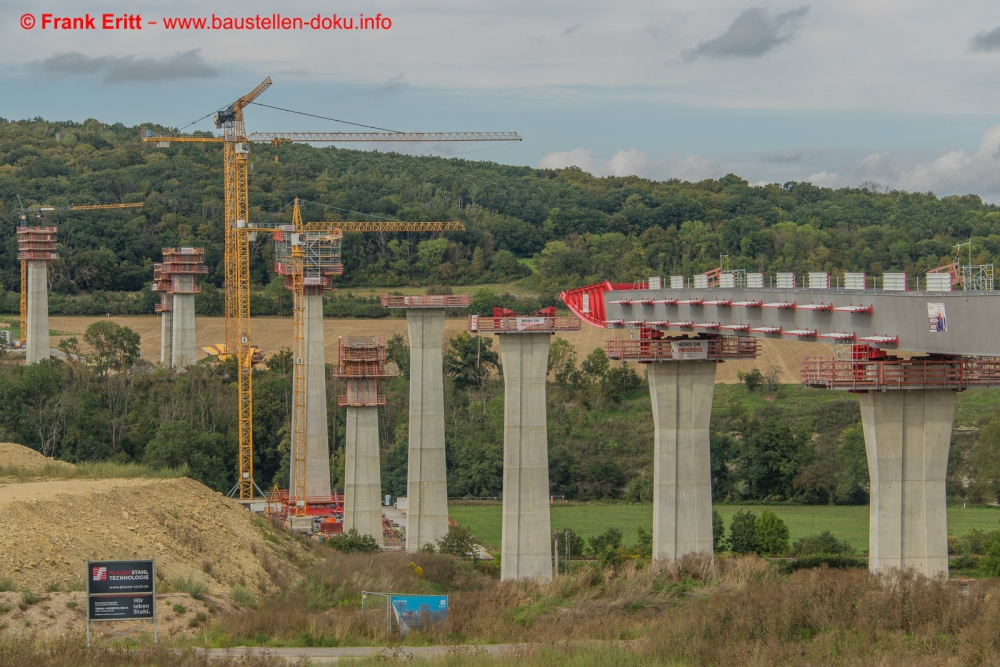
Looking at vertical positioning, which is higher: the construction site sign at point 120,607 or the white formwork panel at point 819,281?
the white formwork panel at point 819,281

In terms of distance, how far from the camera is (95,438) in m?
124

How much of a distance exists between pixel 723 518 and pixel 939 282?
60.6m

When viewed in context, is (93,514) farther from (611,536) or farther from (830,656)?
(611,536)

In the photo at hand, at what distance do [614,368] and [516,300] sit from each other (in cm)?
2929

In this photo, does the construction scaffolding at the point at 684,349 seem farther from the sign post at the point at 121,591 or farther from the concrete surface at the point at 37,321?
the concrete surface at the point at 37,321

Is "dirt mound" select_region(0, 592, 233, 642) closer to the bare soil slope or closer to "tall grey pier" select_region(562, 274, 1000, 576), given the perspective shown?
the bare soil slope

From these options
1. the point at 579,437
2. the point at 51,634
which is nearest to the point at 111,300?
the point at 579,437

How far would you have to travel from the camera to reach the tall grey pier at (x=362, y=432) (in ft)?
312

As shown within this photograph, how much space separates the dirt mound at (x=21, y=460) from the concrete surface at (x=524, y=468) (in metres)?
23.0

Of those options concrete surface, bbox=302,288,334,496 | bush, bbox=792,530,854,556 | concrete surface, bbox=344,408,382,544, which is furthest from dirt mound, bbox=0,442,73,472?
bush, bbox=792,530,854,556

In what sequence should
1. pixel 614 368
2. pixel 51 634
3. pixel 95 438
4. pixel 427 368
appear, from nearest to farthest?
pixel 51 634
pixel 427 368
pixel 95 438
pixel 614 368

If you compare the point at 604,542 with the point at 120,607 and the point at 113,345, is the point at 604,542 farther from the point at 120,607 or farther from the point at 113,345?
the point at 113,345

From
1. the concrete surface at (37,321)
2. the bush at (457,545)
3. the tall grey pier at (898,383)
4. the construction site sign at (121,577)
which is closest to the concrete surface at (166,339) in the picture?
the concrete surface at (37,321)

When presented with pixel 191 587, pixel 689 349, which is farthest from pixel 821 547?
pixel 191 587
